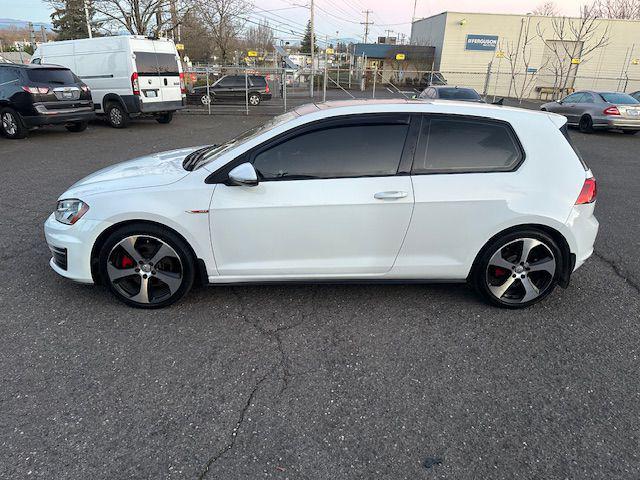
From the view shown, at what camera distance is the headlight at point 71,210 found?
10.8 feet

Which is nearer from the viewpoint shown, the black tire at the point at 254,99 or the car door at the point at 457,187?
the car door at the point at 457,187

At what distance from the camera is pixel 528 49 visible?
34438 mm

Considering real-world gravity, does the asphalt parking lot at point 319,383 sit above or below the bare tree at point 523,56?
below

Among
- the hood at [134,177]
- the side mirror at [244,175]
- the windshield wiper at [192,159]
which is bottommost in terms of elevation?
the hood at [134,177]

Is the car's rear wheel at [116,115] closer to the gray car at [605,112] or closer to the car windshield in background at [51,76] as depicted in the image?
the car windshield in background at [51,76]

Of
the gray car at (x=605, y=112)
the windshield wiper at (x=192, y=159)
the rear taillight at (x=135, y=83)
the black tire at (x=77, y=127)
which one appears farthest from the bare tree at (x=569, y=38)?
the windshield wiper at (x=192, y=159)

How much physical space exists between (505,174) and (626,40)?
135 ft

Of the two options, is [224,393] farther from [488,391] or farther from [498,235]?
[498,235]

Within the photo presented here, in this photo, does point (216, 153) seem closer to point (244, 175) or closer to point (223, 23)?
point (244, 175)

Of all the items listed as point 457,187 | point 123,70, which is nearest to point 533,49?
point 123,70

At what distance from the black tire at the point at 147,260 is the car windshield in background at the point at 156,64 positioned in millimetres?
11282

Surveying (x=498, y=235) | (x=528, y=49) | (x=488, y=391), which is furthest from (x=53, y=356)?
(x=528, y=49)

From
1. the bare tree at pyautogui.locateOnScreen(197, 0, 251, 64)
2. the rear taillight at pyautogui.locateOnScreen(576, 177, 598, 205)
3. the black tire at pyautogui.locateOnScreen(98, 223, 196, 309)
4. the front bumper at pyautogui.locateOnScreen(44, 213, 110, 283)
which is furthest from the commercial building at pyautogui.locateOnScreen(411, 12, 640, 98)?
the front bumper at pyautogui.locateOnScreen(44, 213, 110, 283)

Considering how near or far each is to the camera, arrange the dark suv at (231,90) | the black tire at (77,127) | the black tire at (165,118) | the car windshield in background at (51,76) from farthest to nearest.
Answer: the dark suv at (231,90) → the black tire at (165,118) → the black tire at (77,127) → the car windshield in background at (51,76)
